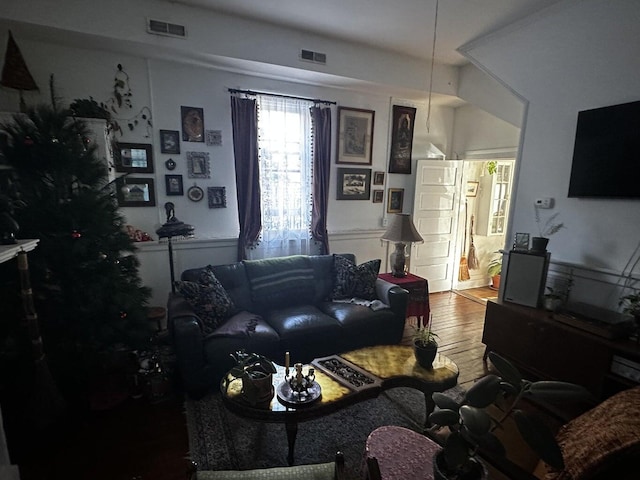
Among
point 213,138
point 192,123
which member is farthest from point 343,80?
point 192,123

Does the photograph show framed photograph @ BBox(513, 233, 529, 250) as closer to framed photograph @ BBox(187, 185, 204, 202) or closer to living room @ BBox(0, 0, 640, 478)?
living room @ BBox(0, 0, 640, 478)

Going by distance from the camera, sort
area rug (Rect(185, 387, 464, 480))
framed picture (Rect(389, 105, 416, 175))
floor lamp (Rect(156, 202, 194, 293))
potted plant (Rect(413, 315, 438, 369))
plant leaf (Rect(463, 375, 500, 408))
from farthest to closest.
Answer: framed picture (Rect(389, 105, 416, 175)) → floor lamp (Rect(156, 202, 194, 293)) → potted plant (Rect(413, 315, 438, 369)) → area rug (Rect(185, 387, 464, 480)) → plant leaf (Rect(463, 375, 500, 408))

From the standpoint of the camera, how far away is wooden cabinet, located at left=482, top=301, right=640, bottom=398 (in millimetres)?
2338

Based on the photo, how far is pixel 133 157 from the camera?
3.33m

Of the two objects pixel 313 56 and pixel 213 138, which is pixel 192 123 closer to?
pixel 213 138

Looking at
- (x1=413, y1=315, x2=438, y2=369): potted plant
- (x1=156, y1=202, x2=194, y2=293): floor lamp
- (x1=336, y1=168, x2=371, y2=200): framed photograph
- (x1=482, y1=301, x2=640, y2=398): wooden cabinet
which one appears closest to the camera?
(x1=413, y1=315, x2=438, y2=369): potted plant

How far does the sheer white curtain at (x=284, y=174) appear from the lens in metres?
A: 3.84

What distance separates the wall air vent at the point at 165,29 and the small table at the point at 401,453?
136 inches

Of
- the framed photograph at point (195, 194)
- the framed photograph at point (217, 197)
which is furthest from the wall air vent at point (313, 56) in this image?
the framed photograph at point (195, 194)

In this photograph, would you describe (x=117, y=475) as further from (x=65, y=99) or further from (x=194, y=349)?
(x=65, y=99)

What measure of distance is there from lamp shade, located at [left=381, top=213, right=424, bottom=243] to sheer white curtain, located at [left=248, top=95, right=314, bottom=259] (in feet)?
3.48

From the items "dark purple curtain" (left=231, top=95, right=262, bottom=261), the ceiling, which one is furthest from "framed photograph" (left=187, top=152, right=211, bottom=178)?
the ceiling

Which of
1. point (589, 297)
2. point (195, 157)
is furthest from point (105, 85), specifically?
point (589, 297)

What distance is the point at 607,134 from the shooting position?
262 cm
